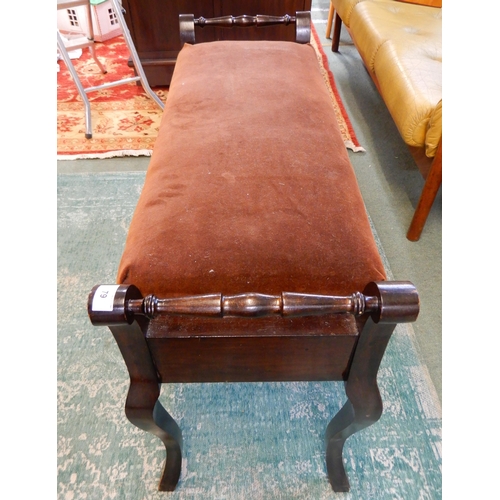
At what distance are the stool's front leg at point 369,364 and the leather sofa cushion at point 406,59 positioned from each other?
3.02 feet

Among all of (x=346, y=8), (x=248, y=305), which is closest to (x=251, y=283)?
(x=248, y=305)

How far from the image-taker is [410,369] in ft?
3.76

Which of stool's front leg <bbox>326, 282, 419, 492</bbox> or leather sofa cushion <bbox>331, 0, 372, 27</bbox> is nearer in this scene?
stool's front leg <bbox>326, 282, 419, 492</bbox>

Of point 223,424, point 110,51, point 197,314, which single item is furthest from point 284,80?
point 110,51

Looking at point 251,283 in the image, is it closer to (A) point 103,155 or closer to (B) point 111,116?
(A) point 103,155

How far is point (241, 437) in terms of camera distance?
1021 millimetres

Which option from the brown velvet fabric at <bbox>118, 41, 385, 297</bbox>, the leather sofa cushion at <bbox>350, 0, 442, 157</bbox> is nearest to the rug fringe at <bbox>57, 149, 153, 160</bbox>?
the brown velvet fabric at <bbox>118, 41, 385, 297</bbox>

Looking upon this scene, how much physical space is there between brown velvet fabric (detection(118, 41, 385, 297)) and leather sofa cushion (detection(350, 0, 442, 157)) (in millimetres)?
393

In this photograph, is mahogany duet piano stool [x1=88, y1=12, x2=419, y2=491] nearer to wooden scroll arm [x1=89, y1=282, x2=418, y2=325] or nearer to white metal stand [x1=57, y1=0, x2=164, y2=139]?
wooden scroll arm [x1=89, y1=282, x2=418, y2=325]

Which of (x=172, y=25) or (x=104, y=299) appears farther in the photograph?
(x=172, y=25)

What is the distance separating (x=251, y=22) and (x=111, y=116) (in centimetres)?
102

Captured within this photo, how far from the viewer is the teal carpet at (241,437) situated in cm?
95

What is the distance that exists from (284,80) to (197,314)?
872 mm

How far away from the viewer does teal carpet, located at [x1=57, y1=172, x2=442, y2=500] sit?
95 centimetres
